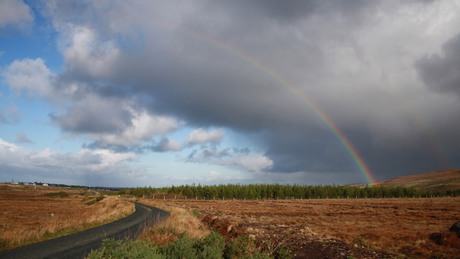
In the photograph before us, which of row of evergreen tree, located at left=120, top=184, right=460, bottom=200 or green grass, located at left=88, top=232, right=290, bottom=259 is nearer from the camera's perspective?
green grass, located at left=88, top=232, right=290, bottom=259

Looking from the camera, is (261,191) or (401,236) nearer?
(401,236)

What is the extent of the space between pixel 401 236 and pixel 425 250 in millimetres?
5491

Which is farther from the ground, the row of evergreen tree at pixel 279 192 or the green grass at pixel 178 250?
the row of evergreen tree at pixel 279 192

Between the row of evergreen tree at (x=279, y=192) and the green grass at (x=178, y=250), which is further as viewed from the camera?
the row of evergreen tree at (x=279, y=192)

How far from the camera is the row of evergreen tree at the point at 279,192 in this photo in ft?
475

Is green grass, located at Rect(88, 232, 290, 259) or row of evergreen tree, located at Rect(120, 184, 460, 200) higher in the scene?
row of evergreen tree, located at Rect(120, 184, 460, 200)

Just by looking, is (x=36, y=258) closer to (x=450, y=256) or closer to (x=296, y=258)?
(x=296, y=258)

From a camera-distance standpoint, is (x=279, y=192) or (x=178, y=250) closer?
(x=178, y=250)

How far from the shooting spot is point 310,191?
15325 cm

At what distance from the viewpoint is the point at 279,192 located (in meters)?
149

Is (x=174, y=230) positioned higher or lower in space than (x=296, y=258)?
higher

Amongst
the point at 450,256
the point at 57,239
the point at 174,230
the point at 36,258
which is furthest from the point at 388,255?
the point at 57,239

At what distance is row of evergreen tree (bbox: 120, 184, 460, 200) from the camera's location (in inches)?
5699

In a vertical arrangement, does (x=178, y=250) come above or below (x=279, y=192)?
below
